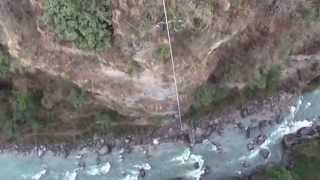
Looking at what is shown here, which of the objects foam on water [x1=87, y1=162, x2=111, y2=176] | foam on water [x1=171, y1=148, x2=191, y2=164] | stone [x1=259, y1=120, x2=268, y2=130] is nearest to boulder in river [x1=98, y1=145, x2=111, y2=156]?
foam on water [x1=87, y1=162, x2=111, y2=176]

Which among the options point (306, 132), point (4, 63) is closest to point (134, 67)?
point (4, 63)

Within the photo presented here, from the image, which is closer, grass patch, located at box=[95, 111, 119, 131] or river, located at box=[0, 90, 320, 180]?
grass patch, located at box=[95, 111, 119, 131]

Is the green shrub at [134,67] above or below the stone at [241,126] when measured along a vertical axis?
above

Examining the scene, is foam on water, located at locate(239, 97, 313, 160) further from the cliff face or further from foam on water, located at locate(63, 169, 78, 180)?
foam on water, located at locate(63, 169, 78, 180)

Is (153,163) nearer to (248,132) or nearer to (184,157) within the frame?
(184,157)

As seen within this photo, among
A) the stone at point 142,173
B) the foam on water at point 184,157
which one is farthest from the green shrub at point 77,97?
the foam on water at point 184,157

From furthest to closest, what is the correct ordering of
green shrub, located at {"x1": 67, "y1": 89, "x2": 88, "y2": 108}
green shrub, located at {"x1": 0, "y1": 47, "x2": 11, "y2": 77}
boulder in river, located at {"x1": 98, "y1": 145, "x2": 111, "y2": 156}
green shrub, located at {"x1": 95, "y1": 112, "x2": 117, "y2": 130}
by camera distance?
boulder in river, located at {"x1": 98, "y1": 145, "x2": 111, "y2": 156} < green shrub, located at {"x1": 95, "y1": 112, "x2": 117, "y2": 130} < green shrub, located at {"x1": 67, "y1": 89, "x2": 88, "y2": 108} < green shrub, located at {"x1": 0, "y1": 47, "x2": 11, "y2": 77}

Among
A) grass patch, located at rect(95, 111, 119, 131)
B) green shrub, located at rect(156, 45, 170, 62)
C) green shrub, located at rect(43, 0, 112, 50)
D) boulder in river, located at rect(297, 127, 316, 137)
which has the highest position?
green shrub, located at rect(43, 0, 112, 50)

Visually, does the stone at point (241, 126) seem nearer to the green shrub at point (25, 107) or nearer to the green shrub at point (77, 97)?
the green shrub at point (77, 97)
